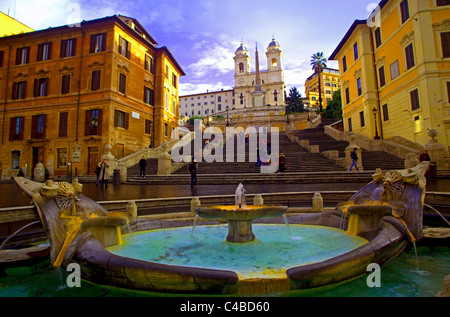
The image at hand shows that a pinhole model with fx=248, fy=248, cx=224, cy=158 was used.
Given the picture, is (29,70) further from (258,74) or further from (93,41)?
(258,74)

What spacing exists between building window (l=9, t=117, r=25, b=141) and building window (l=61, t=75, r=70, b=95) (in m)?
5.76

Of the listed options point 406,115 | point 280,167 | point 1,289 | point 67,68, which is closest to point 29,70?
point 67,68

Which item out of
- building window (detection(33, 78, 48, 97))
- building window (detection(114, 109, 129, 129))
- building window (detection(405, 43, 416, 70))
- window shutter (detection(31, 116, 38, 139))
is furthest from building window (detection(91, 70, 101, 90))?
building window (detection(405, 43, 416, 70))

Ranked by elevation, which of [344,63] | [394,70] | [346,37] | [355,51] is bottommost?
[394,70]

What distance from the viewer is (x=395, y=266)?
359cm

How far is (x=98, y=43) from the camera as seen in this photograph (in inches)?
1050

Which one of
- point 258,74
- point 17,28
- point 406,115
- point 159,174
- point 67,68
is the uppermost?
point 258,74

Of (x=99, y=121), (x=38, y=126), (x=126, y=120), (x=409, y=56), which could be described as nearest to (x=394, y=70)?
(x=409, y=56)

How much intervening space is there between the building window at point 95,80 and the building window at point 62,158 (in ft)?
24.1

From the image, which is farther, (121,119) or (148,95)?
(148,95)

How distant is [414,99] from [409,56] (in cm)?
375

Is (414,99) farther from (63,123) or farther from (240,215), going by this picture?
(63,123)

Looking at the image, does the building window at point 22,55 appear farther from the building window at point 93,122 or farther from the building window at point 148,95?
the building window at point 148,95
